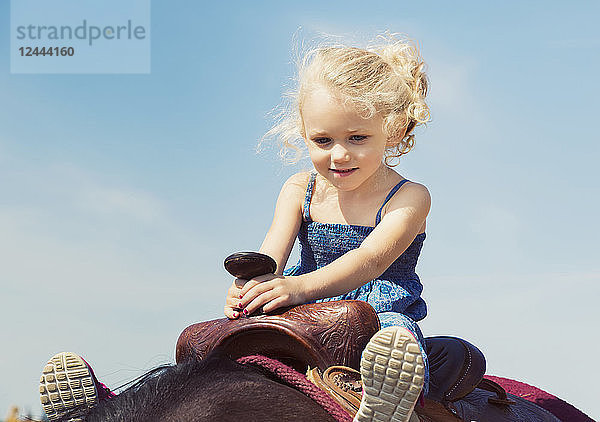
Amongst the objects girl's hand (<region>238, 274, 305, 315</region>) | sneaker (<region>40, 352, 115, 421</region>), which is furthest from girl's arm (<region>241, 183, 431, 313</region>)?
sneaker (<region>40, 352, 115, 421</region>)

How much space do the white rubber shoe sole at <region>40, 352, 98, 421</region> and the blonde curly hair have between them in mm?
1155

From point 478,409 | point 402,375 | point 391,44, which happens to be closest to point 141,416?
point 402,375

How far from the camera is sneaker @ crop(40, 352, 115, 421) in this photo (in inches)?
64.1

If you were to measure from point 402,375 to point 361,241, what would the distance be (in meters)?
0.87

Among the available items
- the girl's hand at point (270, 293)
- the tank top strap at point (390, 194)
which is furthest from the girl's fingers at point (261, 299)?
the tank top strap at point (390, 194)

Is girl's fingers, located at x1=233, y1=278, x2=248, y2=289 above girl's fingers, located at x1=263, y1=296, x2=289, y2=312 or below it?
above

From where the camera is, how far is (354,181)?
7.55 ft

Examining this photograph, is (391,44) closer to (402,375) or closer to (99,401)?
(402,375)

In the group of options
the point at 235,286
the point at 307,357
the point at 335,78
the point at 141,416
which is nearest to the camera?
the point at 141,416

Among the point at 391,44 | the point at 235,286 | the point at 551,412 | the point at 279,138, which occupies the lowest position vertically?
the point at 551,412

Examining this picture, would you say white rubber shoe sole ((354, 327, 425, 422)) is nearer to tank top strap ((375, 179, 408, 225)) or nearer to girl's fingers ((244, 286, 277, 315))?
girl's fingers ((244, 286, 277, 315))

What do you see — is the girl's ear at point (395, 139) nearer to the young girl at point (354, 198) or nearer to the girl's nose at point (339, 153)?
the young girl at point (354, 198)

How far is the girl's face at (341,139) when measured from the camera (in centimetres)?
219

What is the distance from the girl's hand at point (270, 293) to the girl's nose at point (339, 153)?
19.5 inches
